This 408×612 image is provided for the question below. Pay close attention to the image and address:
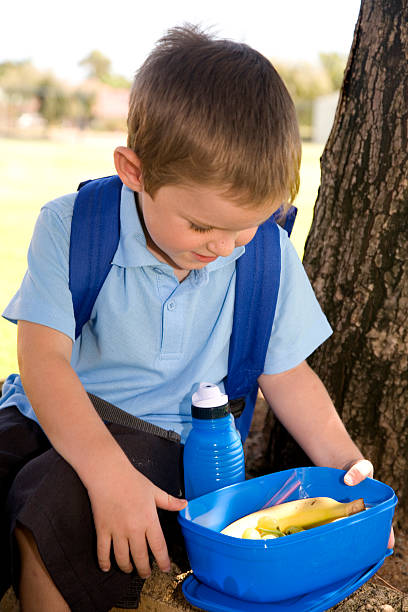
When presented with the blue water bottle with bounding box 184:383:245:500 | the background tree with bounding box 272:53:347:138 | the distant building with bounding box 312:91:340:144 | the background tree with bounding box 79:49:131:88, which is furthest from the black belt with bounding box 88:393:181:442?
the background tree with bounding box 79:49:131:88

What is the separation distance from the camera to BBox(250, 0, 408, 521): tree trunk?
2.07 meters

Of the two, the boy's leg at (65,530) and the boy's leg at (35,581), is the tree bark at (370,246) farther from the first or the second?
the boy's leg at (35,581)

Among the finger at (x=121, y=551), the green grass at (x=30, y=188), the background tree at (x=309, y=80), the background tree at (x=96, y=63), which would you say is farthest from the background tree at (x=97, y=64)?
the finger at (x=121, y=551)

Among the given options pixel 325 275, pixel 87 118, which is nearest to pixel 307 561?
pixel 325 275

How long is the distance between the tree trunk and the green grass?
224 cm

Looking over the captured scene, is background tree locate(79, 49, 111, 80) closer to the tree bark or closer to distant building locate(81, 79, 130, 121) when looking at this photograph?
distant building locate(81, 79, 130, 121)

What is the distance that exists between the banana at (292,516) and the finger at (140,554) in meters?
0.17

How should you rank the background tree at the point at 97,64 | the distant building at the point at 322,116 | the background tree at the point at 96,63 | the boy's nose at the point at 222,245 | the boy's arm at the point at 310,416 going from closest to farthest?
1. the boy's nose at the point at 222,245
2. the boy's arm at the point at 310,416
3. the distant building at the point at 322,116
4. the background tree at the point at 97,64
5. the background tree at the point at 96,63

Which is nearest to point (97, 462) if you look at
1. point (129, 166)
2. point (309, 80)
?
point (129, 166)

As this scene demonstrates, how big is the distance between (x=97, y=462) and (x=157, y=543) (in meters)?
0.20

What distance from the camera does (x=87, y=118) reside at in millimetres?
44125

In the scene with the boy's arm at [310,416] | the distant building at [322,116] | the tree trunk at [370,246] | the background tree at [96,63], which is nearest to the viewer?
the boy's arm at [310,416]

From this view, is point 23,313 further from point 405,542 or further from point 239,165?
point 405,542

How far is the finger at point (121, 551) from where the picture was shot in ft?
4.50
